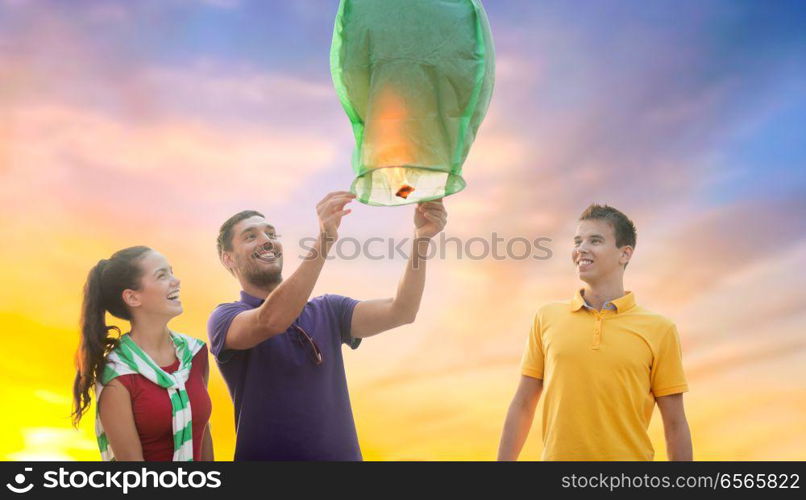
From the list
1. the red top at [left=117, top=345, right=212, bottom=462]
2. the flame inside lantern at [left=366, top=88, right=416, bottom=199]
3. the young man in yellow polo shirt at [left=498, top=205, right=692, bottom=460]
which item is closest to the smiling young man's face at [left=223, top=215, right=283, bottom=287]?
the red top at [left=117, top=345, right=212, bottom=462]

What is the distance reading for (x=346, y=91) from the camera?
4.06 meters

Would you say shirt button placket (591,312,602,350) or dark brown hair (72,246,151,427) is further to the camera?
shirt button placket (591,312,602,350)

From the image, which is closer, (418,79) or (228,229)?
(418,79)

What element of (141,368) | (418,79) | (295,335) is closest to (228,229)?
(295,335)

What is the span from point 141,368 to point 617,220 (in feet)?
8.45


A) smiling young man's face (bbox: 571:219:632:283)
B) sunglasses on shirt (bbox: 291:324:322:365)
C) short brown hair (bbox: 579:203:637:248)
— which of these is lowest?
sunglasses on shirt (bbox: 291:324:322:365)

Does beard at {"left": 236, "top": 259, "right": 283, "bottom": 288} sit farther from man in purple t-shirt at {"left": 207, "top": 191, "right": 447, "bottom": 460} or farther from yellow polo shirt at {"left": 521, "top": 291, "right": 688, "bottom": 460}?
yellow polo shirt at {"left": 521, "top": 291, "right": 688, "bottom": 460}

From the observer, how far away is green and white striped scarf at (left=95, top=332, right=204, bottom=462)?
4164 mm

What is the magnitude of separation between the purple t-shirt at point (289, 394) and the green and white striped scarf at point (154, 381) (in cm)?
23

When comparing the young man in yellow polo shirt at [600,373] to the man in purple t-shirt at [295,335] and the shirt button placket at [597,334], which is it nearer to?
the shirt button placket at [597,334]

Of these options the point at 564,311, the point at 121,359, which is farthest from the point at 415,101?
the point at 121,359

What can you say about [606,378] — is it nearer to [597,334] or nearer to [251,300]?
[597,334]

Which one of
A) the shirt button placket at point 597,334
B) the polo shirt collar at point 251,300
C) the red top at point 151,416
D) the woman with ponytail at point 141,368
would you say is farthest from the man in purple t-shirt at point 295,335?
the shirt button placket at point 597,334

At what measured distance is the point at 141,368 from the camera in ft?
13.8
